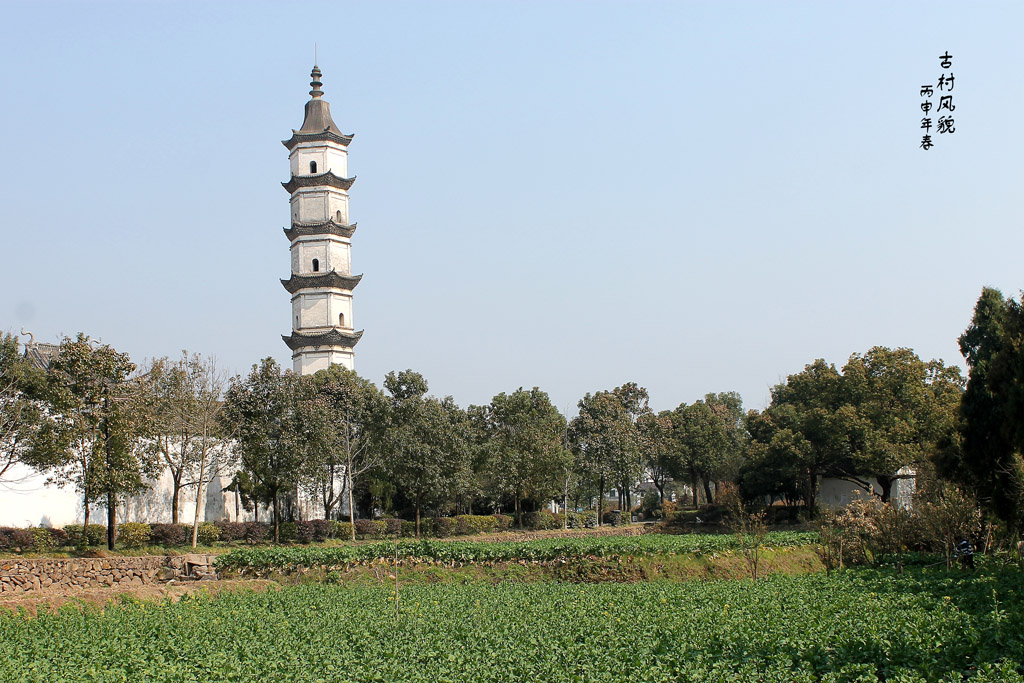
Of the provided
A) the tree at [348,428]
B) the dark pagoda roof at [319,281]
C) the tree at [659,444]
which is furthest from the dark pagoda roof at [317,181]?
the tree at [659,444]

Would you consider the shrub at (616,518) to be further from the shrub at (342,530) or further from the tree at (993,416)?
the tree at (993,416)

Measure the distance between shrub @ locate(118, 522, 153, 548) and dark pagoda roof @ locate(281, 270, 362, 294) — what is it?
23.6 meters

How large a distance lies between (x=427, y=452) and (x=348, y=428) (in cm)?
418

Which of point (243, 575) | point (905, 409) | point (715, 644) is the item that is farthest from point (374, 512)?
point (715, 644)

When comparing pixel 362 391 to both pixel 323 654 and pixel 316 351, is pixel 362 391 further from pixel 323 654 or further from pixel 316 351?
pixel 323 654

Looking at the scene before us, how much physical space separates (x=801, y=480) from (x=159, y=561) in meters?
28.5

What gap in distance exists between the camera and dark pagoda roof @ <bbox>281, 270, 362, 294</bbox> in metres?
47.6

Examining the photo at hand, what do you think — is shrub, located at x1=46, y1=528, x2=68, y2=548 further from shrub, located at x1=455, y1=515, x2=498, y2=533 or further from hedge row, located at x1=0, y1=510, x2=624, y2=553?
shrub, located at x1=455, y1=515, x2=498, y2=533

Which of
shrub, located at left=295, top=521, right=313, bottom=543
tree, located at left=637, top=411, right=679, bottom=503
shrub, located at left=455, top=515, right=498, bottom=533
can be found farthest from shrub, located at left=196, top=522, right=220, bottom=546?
tree, located at left=637, top=411, right=679, bottom=503

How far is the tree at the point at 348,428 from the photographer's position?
107ft

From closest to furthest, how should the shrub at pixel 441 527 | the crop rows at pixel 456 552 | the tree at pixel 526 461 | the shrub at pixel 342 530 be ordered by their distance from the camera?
the crop rows at pixel 456 552 → the shrub at pixel 342 530 → the shrub at pixel 441 527 → the tree at pixel 526 461

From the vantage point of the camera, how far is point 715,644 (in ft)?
32.8

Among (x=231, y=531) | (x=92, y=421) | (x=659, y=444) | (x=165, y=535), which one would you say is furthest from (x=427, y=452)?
(x=659, y=444)

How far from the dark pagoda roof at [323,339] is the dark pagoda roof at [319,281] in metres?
2.63
